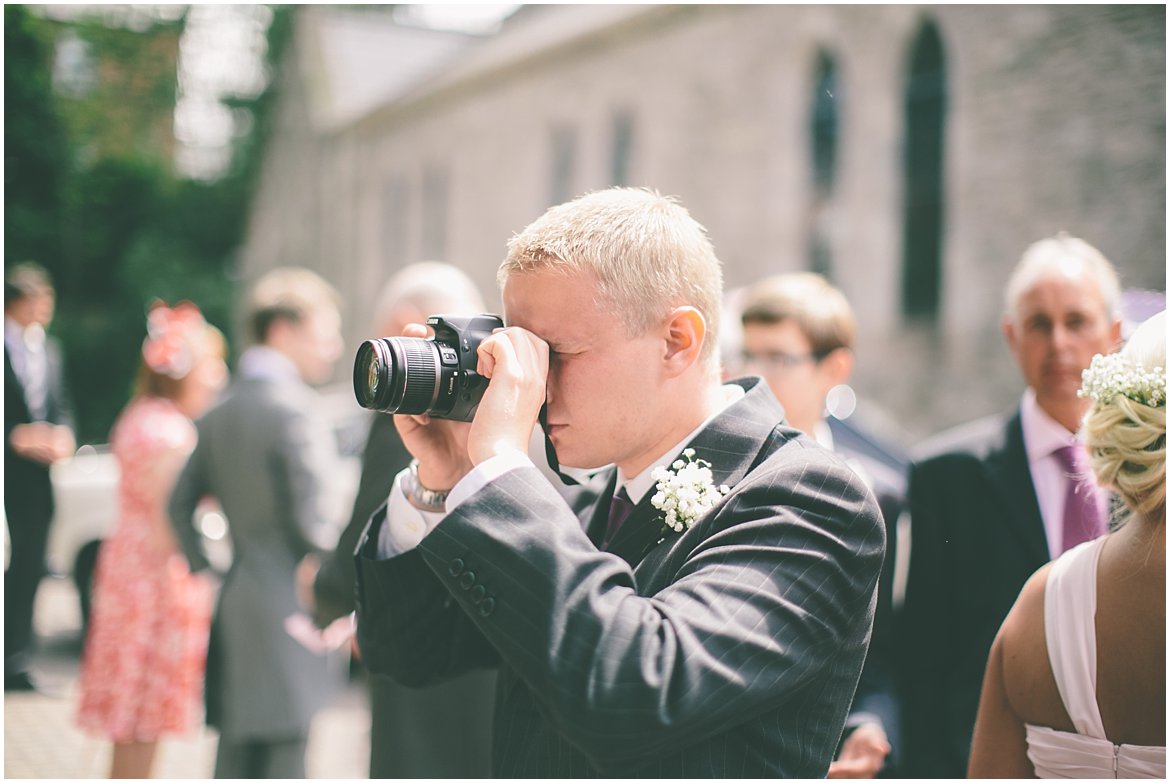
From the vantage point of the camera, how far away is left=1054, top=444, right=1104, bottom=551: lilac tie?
2.86 m

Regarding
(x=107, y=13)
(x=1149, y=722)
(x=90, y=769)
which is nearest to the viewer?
(x=1149, y=722)

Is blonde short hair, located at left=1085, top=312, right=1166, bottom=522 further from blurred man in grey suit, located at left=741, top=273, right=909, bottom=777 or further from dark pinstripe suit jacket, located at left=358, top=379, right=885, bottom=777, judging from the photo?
blurred man in grey suit, located at left=741, top=273, right=909, bottom=777

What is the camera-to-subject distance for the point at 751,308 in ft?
12.0

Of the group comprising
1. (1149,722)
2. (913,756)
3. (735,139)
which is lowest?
(913,756)

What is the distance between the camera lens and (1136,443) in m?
1.98

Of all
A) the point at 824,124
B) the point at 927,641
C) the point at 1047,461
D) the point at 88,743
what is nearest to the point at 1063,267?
the point at 1047,461

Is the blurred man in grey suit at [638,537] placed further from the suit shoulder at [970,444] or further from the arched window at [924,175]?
the arched window at [924,175]

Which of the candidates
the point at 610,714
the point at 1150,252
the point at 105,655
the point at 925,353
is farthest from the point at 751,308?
the point at 925,353

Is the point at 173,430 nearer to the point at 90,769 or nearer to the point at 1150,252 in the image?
the point at 90,769

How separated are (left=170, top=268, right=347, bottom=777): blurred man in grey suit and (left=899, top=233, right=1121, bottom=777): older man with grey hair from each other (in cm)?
236

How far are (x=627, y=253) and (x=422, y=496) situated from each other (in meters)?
0.61

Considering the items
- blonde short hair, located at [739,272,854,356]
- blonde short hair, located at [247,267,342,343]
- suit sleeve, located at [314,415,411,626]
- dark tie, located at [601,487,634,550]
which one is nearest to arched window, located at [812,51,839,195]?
blonde short hair, located at [247,267,342,343]

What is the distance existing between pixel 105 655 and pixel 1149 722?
4.41 metres

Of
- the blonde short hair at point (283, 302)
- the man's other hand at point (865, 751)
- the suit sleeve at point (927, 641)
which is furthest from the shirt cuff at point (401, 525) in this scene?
the blonde short hair at point (283, 302)
